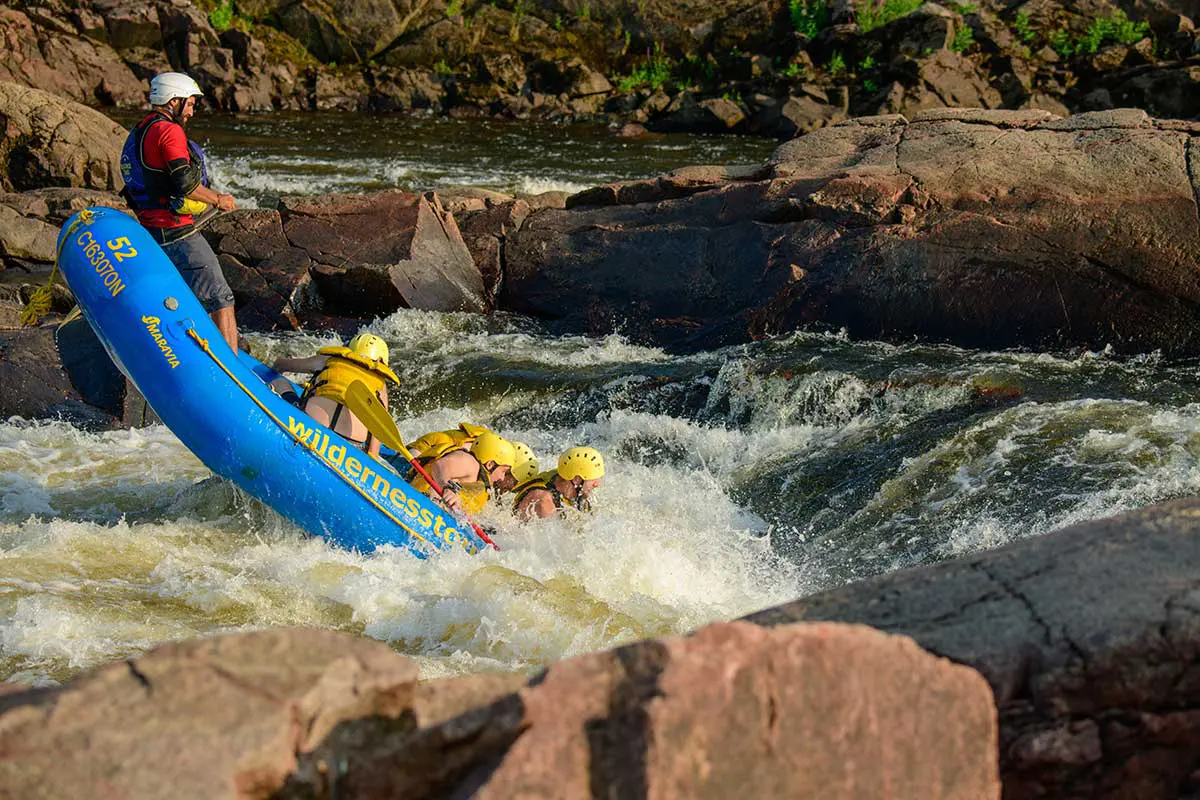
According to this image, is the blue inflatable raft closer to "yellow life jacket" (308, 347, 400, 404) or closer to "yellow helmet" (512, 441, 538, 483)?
"yellow life jacket" (308, 347, 400, 404)

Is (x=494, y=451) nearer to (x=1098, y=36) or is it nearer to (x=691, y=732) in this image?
(x=691, y=732)

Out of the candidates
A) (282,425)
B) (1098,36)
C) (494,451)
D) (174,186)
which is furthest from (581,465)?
(1098,36)

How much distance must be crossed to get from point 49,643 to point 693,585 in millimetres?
2985

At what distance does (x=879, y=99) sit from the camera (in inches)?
937

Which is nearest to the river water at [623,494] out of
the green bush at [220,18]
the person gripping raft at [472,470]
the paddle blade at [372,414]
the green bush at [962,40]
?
the person gripping raft at [472,470]

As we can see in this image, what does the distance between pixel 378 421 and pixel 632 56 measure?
2428 centimetres

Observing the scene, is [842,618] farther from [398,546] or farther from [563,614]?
[398,546]

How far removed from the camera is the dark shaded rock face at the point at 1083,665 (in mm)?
3016

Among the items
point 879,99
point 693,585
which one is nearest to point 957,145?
point 693,585

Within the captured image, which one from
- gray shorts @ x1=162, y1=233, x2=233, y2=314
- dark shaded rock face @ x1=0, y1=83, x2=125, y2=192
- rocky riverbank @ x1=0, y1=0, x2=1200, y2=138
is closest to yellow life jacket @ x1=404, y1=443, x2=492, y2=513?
gray shorts @ x1=162, y1=233, x2=233, y2=314

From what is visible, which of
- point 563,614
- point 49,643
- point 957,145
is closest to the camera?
point 49,643

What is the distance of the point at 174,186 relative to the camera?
24.8ft

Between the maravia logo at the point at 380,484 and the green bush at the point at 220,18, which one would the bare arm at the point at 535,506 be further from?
the green bush at the point at 220,18

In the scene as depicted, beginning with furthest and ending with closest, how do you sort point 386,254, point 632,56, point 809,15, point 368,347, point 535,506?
point 632,56, point 809,15, point 386,254, point 368,347, point 535,506
